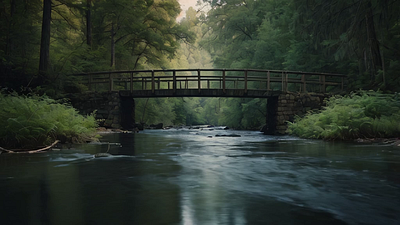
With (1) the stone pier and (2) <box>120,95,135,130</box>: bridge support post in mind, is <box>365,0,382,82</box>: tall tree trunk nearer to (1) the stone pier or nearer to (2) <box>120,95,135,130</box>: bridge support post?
(2) <box>120,95,135,130</box>: bridge support post

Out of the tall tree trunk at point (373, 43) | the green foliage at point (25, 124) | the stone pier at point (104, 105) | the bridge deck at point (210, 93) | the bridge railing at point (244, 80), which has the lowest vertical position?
the green foliage at point (25, 124)

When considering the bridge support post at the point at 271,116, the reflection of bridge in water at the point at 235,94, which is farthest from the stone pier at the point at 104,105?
the bridge support post at the point at 271,116

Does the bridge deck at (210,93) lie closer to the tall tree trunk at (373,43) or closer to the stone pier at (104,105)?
the stone pier at (104,105)

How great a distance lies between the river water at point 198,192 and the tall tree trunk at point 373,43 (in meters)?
13.0

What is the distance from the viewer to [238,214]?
3744 mm

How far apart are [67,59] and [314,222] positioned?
2008cm

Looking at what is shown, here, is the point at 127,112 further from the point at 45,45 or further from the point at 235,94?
the point at 235,94

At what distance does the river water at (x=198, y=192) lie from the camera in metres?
3.63

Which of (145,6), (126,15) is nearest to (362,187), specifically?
(126,15)

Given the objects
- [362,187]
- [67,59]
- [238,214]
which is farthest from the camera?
[67,59]

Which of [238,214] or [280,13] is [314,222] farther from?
[280,13]

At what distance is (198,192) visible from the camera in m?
4.86

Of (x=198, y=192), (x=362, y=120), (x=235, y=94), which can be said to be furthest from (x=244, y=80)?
(x=198, y=192)

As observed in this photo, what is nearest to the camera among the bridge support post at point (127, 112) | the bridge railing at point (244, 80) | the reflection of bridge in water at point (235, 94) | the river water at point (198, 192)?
the river water at point (198, 192)
